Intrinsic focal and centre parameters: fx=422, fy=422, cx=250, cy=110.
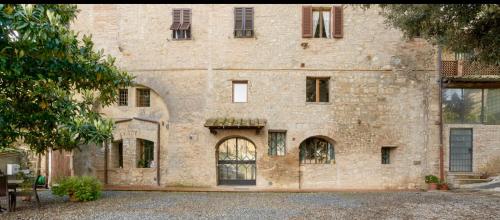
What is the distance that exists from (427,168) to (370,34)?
17.8ft

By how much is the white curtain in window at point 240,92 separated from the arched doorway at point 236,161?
1515mm

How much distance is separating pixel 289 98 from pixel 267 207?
19.5ft

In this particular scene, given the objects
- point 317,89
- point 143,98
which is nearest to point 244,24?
point 317,89

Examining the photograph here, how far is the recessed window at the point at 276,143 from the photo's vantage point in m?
15.8

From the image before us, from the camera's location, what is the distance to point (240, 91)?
15969 mm

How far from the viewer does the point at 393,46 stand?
15.8 metres

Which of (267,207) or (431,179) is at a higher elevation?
(431,179)

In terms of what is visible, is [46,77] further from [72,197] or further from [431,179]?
Answer: [431,179]

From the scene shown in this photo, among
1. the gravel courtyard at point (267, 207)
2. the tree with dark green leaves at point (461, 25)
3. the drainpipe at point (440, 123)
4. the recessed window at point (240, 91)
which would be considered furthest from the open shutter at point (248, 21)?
the drainpipe at point (440, 123)

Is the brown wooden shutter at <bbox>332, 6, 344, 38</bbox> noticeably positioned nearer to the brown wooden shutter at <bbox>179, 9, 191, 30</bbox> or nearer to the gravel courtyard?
the brown wooden shutter at <bbox>179, 9, 191, 30</bbox>

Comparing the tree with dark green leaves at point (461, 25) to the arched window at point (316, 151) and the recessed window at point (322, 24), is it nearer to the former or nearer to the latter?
the recessed window at point (322, 24)

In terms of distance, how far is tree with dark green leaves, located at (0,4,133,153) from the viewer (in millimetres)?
5715

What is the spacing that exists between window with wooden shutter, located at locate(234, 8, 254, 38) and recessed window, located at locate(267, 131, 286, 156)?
3.85m


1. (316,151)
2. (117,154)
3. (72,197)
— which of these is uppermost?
(316,151)
